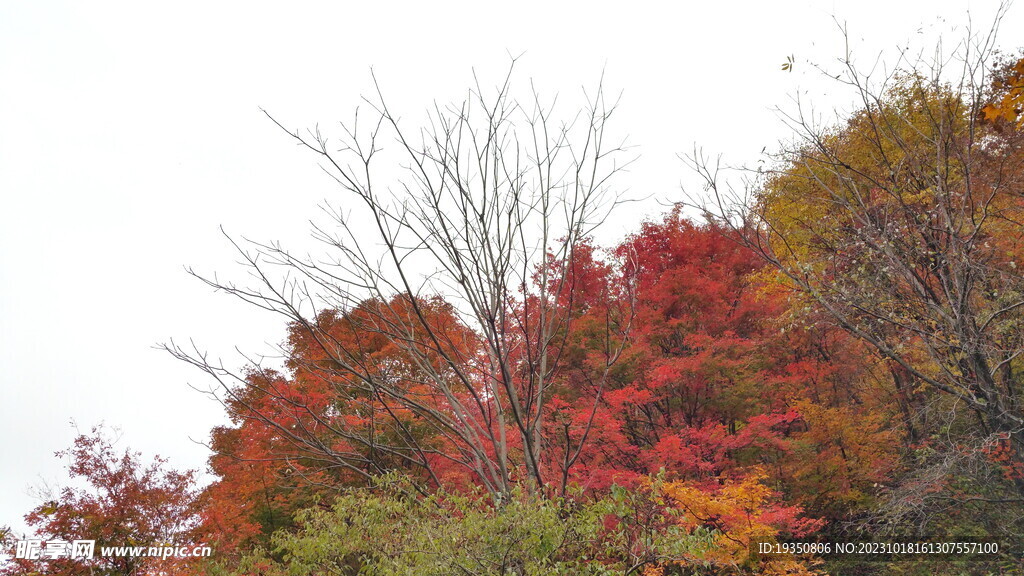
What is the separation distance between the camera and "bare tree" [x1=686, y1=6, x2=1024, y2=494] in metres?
5.97

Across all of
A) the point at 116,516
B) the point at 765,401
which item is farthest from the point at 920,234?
the point at 116,516

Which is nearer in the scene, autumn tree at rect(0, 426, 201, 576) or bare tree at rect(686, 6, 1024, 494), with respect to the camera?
bare tree at rect(686, 6, 1024, 494)

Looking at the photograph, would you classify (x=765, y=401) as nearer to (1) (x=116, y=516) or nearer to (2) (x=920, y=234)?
(2) (x=920, y=234)

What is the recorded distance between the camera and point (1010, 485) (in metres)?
13.4

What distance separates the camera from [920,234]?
29.2ft

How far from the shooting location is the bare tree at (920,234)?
5.97 m

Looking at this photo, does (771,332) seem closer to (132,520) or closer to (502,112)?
(502,112)

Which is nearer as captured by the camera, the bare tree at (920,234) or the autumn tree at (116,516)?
the bare tree at (920,234)

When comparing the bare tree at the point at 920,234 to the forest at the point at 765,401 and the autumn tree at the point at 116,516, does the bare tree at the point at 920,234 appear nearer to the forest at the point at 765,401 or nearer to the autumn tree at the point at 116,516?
the forest at the point at 765,401

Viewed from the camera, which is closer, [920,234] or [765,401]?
[920,234]

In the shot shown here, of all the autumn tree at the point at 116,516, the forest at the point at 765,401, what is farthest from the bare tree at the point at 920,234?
the autumn tree at the point at 116,516

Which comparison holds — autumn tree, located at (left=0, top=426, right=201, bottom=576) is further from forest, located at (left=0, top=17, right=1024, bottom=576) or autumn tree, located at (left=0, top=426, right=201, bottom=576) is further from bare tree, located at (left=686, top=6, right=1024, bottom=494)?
bare tree, located at (left=686, top=6, right=1024, bottom=494)

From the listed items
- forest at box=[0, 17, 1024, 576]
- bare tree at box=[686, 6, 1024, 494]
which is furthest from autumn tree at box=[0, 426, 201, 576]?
bare tree at box=[686, 6, 1024, 494]

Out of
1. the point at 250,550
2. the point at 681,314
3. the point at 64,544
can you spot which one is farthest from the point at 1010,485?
the point at 64,544
